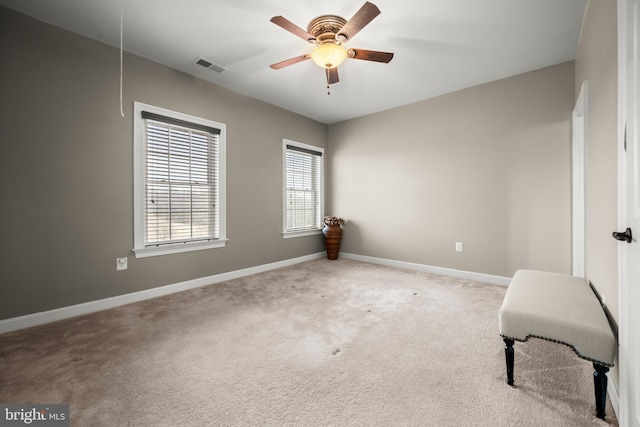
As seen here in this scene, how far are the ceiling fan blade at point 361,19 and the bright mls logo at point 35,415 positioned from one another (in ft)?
9.60

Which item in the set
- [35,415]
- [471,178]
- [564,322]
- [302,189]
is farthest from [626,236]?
[302,189]

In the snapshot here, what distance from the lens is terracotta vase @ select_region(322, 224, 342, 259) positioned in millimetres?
5027

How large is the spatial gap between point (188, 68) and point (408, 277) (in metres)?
4.01

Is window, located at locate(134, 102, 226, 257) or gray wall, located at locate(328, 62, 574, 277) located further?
gray wall, located at locate(328, 62, 574, 277)

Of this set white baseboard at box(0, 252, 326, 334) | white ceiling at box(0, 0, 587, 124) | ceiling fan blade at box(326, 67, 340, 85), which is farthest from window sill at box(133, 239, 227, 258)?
ceiling fan blade at box(326, 67, 340, 85)

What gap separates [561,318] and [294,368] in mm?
1560

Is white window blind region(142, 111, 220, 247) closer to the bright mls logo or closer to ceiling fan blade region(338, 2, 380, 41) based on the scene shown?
the bright mls logo

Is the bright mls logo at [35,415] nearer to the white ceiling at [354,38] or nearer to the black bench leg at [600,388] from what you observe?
the black bench leg at [600,388]

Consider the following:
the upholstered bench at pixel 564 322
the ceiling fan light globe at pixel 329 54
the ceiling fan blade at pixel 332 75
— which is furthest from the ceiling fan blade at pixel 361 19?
the upholstered bench at pixel 564 322

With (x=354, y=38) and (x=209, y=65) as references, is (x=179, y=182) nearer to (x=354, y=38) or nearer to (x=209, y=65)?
(x=209, y=65)

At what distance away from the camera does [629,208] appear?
1.17m

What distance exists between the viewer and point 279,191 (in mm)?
4504

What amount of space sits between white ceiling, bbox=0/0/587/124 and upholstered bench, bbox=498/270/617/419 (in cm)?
229

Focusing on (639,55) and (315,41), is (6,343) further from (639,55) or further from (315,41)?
(639,55)
